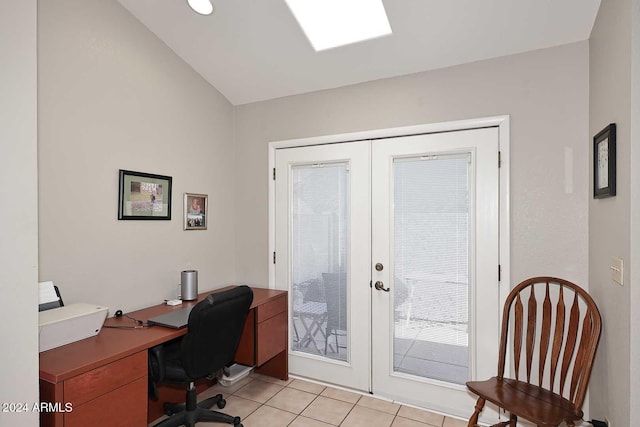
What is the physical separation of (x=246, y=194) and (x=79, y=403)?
2.07 meters

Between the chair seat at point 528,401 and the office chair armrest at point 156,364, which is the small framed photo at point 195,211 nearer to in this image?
the office chair armrest at point 156,364

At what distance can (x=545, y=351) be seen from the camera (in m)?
2.04

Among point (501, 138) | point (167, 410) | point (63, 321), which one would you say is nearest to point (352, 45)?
point (501, 138)

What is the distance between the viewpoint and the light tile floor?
95.6 inches

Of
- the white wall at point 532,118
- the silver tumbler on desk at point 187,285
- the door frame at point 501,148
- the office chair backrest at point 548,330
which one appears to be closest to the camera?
the office chair backrest at point 548,330

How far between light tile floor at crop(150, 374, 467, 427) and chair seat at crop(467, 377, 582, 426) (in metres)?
0.62

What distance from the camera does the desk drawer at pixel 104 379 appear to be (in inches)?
58.5

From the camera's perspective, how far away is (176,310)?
2391 millimetres

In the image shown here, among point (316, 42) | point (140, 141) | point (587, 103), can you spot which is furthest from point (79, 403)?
point (587, 103)

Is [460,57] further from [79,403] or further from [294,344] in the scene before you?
[79,403]

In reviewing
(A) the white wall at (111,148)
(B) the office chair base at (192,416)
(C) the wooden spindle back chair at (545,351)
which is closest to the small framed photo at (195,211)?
(A) the white wall at (111,148)

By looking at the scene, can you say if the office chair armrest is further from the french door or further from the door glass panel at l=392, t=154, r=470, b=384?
the door glass panel at l=392, t=154, r=470, b=384

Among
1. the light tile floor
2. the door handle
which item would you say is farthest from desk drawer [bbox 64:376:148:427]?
the door handle

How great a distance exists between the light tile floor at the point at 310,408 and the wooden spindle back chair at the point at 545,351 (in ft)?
2.04
